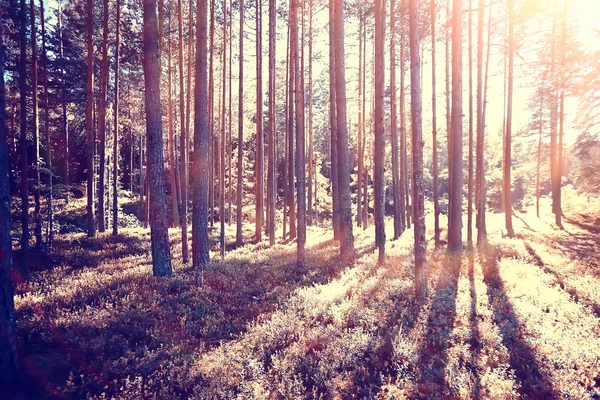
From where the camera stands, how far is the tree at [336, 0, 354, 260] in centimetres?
1275

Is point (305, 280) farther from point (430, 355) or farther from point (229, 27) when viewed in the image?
point (229, 27)

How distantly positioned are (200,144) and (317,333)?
6917 millimetres

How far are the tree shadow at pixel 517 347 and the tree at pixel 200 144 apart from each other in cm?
796

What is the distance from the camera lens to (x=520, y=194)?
2422 inches

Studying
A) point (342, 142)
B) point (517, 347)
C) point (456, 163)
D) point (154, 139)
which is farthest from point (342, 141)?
point (517, 347)

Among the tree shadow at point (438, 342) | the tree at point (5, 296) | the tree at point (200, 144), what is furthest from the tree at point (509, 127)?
the tree at point (5, 296)

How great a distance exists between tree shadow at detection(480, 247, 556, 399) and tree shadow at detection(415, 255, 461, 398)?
907 millimetres

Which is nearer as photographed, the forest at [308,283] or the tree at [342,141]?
the forest at [308,283]

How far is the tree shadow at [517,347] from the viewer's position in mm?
5344

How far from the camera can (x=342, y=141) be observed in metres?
13.2

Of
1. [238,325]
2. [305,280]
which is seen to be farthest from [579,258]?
[238,325]

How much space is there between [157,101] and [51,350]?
717cm

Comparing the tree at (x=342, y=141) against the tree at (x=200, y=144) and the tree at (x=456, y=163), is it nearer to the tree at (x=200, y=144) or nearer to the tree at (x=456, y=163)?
the tree at (x=456, y=163)

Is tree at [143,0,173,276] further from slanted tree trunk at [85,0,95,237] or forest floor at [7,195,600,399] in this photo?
slanted tree trunk at [85,0,95,237]
